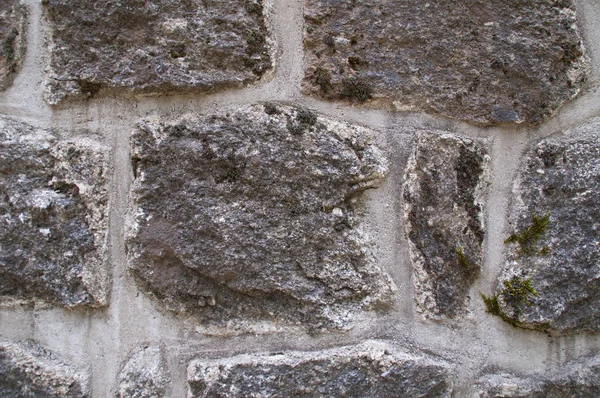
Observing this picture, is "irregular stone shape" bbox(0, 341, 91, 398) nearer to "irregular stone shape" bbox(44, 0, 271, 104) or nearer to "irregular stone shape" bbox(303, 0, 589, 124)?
"irregular stone shape" bbox(44, 0, 271, 104)

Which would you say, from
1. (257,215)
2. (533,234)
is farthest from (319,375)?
(533,234)

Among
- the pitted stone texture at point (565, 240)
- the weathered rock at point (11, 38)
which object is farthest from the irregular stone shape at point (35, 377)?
the pitted stone texture at point (565, 240)

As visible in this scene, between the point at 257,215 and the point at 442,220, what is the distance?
26 centimetres

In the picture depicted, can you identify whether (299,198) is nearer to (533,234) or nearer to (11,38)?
(533,234)

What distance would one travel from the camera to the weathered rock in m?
0.76

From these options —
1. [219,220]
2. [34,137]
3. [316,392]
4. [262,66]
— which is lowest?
[316,392]

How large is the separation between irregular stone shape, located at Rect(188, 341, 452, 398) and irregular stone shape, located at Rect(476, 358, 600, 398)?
0.09 metres

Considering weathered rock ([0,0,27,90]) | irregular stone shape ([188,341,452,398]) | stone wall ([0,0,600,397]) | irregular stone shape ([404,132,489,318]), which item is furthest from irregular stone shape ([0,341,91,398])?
irregular stone shape ([404,132,489,318])

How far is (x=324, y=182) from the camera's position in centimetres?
74

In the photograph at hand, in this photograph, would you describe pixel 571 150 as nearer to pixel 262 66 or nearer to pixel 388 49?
pixel 388 49

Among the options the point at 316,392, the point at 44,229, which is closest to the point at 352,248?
the point at 316,392

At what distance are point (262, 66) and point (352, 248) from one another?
0.94 feet

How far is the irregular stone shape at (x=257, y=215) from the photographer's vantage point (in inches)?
28.8

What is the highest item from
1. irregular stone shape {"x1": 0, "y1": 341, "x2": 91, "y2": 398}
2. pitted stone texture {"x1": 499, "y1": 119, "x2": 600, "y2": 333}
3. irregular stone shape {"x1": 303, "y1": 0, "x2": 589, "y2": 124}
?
irregular stone shape {"x1": 303, "y1": 0, "x2": 589, "y2": 124}
